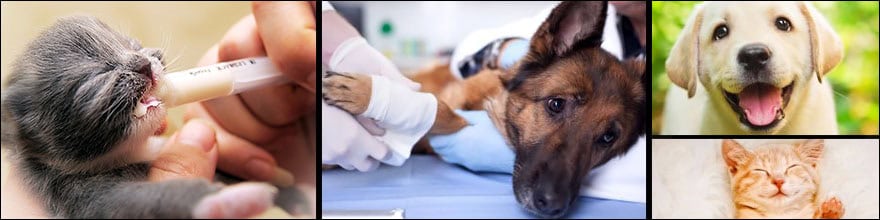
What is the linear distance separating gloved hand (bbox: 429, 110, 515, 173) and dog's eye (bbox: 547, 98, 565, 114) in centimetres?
5

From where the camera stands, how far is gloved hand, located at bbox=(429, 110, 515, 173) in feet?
2.29

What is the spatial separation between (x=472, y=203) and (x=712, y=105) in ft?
0.85

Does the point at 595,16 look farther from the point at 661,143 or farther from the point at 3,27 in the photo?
the point at 3,27

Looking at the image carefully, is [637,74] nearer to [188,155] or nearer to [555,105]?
[555,105]

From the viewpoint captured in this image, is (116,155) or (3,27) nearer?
Result: (116,155)

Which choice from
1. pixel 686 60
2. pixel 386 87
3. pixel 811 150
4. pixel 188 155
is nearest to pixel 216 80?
pixel 188 155

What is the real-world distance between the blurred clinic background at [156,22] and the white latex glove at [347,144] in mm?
74

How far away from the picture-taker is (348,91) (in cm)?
69

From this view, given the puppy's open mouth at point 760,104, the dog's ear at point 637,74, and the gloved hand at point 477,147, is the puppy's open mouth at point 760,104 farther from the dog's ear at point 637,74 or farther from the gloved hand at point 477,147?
the gloved hand at point 477,147

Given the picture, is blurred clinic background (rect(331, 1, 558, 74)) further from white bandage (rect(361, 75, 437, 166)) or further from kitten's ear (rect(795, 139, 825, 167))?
kitten's ear (rect(795, 139, 825, 167))

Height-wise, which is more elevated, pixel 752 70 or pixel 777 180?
pixel 752 70

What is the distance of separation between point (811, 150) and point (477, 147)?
341 millimetres

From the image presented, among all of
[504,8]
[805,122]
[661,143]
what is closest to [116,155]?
[504,8]

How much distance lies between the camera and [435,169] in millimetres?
709
